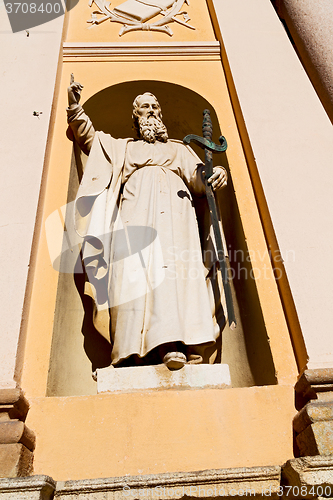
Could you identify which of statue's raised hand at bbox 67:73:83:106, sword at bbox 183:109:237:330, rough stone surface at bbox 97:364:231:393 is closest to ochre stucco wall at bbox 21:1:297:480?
rough stone surface at bbox 97:364:231:393

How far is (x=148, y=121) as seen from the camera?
354 centimetres

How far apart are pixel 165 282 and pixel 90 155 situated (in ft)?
3.97

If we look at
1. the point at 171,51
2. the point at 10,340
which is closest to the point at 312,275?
the point at 10,340

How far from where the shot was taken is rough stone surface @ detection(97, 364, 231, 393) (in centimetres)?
234

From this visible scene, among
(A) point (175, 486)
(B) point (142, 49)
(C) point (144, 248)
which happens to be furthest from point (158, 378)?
(B) point (142, 49)

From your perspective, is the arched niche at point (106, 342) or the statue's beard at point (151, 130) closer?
the arched niche at point (106, 342)

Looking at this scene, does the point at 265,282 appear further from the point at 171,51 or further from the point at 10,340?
the point at 171,51

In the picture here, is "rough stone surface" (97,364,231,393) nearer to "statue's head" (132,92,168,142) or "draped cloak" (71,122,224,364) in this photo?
"draped cloak" (71,122,224,364)

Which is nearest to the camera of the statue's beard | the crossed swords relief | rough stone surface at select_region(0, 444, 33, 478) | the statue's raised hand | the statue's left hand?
rough stone surface at select_region(0, 444, 33, 478)

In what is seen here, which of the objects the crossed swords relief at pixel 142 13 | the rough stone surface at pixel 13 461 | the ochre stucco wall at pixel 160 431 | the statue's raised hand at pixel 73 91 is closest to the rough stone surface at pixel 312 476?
the ochre stucco wall at pixel 160 431

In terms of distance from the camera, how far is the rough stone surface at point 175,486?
183 centimetres

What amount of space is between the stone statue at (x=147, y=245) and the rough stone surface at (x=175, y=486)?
62cm

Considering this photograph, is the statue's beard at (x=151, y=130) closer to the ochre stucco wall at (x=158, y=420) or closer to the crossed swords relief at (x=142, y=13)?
the ochre stucco wall at (x=158, y=420)

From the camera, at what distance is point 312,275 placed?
2.59m
